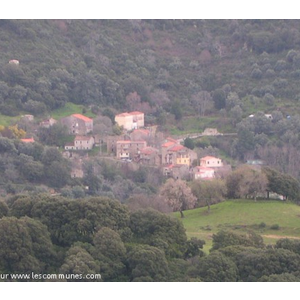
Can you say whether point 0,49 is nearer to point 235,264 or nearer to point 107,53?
point 107,53

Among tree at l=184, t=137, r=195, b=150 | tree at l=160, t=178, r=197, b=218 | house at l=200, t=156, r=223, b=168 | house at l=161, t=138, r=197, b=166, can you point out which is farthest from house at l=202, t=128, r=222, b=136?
tree at l=160, t=178, r=197, b=218

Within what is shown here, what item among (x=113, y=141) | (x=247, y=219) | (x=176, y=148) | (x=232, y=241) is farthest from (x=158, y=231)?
(x=113, y=141)

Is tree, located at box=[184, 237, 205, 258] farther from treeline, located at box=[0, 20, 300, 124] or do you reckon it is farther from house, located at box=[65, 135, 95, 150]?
treeline, located at box=[0, 20, 300, 124]

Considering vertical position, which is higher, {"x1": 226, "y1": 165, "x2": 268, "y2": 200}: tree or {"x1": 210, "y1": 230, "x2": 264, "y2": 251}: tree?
{"x1": 226, "y1": 165, "x2": 268, "y2": 200}: tree

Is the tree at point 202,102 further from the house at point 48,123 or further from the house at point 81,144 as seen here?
the house at point 48,123

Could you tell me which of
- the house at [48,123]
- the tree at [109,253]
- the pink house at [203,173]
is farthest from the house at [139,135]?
the tree at [109,253]

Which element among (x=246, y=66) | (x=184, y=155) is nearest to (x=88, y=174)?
(x=184, y=155)
